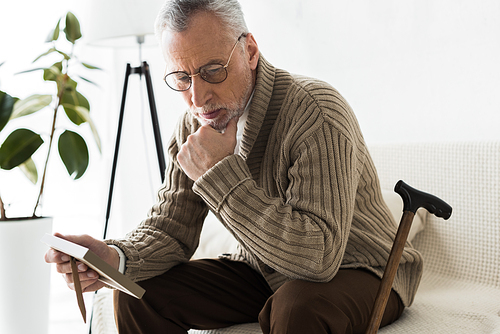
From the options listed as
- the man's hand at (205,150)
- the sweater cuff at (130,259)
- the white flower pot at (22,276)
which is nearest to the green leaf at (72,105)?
the white flower pot at (22,276)

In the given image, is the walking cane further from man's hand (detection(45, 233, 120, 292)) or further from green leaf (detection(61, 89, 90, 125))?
green leaf (detection(61, 89, 90, 125))

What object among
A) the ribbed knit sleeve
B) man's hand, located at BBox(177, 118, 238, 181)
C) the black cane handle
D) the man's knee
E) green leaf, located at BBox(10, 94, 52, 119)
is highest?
green leaf, located at BBox(10, 94, 52, 119)

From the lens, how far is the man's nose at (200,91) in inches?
47.8

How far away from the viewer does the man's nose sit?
47.8 inches

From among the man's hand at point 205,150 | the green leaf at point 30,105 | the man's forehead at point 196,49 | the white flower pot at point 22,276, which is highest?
the man's forehead at point 196,49

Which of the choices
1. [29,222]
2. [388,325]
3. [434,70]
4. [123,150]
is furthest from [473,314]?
[123,150]

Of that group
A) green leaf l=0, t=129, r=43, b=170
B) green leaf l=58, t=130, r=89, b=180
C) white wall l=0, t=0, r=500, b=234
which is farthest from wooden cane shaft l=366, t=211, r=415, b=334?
green leaf l=0, t=129, r=43, b=170

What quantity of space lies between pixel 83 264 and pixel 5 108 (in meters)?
1.00

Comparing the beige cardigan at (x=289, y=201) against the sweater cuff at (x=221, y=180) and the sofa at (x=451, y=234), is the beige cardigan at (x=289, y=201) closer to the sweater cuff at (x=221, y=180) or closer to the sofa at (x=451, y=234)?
the sweater cuff at (x=221, y=180)

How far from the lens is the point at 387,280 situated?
1023 millimetres

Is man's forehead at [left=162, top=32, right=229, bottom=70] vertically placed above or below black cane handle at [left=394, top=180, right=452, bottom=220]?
above

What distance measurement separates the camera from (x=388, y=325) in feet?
3.92

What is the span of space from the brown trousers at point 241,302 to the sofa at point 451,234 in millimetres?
65

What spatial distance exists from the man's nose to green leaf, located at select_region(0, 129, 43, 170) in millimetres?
956
